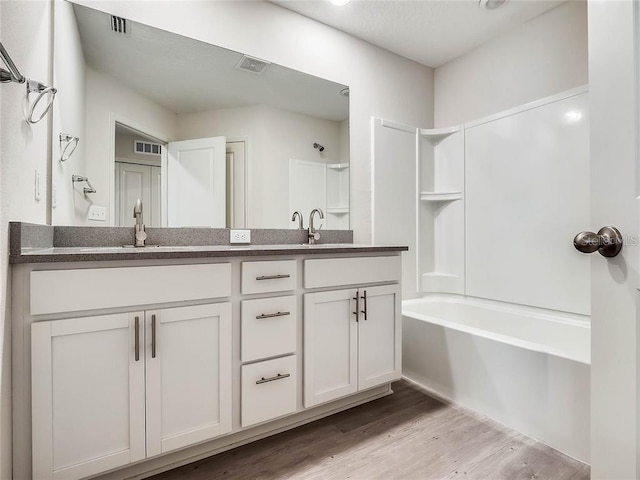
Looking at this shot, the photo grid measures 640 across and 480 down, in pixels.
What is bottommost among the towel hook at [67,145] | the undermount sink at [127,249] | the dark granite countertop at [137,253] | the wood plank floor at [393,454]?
the wood plank floor at [393,454]

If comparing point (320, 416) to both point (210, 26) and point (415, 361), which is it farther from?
point (210, 26)

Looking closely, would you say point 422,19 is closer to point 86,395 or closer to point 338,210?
point 338,210

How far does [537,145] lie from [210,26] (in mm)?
2234

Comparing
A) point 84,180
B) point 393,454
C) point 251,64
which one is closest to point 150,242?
point 84,180

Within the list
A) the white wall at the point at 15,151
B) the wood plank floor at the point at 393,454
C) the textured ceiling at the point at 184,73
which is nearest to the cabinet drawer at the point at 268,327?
the wood plank floor at the point at 393,454

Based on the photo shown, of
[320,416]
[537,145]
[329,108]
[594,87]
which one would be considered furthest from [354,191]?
[594,87]

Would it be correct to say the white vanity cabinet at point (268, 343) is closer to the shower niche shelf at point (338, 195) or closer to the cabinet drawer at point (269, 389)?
the cabinet drawer at point (269, 389)

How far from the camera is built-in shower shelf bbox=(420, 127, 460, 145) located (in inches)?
111

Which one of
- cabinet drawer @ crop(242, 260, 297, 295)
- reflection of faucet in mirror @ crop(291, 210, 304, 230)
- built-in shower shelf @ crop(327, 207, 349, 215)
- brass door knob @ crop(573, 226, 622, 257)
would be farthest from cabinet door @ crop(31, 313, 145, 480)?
built-in shower shelf @ crop(327, 207, 349, 215)

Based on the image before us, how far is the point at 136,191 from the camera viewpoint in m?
1.76

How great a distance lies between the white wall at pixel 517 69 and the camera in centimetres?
212

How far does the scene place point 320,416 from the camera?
178cm

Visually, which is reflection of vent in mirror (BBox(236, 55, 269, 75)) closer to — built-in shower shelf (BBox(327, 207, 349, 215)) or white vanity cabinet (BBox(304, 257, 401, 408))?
built-in shower shelf (BBox(327, 207, 349, 215))

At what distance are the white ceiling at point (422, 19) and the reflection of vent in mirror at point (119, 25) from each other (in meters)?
0.94
